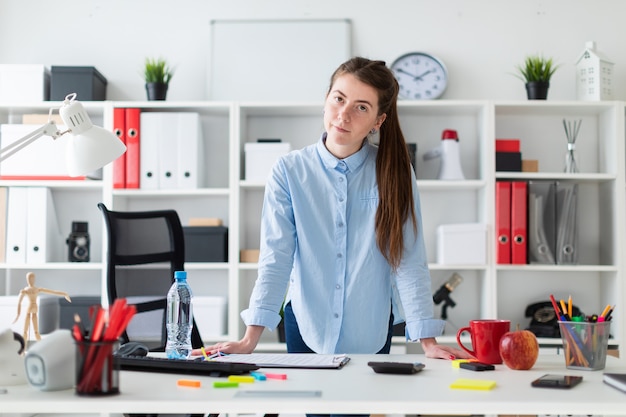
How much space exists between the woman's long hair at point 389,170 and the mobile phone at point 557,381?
1.81 feet

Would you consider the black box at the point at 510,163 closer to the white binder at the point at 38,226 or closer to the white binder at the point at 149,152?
the white binder at the point at 149,152

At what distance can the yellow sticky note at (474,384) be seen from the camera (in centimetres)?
130

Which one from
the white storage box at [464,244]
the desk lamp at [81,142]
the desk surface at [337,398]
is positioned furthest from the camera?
the white storage box at [464,244]

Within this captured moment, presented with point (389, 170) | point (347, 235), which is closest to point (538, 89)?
point (389, 170)

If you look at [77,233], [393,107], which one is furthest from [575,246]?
[77,233]

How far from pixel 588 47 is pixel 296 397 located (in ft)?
9.95

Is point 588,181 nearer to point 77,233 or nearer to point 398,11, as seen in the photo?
point 398,11

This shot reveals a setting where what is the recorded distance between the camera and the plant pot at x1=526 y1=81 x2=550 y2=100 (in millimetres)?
3611

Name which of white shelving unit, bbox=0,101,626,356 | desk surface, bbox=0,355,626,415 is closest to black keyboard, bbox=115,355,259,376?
desk surface, bbox=0,355,626,415

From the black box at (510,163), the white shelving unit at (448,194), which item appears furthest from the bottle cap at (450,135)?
the black box at (510,163)

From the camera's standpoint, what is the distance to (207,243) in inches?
142

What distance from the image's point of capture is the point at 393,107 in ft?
6.50

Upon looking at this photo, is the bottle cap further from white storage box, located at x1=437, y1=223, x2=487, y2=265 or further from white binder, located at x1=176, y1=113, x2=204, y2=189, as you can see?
white binder, located at x1=176, y1=113, x2=204, y2=189

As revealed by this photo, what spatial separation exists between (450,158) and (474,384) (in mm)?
2391
